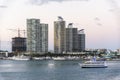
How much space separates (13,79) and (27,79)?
2174 mm

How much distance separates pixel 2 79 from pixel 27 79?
3844 millimetres

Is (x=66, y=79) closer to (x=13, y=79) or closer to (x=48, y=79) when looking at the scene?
(x=48, y=79)

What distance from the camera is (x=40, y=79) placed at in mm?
75938

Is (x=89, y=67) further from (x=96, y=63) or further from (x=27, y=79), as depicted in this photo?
(x=27, y=79)

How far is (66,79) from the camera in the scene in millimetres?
76562

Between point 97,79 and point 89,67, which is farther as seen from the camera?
point 89,67

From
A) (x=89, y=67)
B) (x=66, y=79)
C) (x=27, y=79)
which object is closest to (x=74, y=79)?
(x=66, y=79)

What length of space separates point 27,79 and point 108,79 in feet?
40.3

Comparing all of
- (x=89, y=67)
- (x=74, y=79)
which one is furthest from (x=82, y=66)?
(x=74, y=79)

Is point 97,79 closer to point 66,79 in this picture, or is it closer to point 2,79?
point 66,79

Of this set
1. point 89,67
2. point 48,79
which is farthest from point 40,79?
point 89,67

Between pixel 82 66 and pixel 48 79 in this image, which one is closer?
pixel 48 79

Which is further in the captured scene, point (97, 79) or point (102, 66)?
point (102, 66)

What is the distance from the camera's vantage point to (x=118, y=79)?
239 ft
